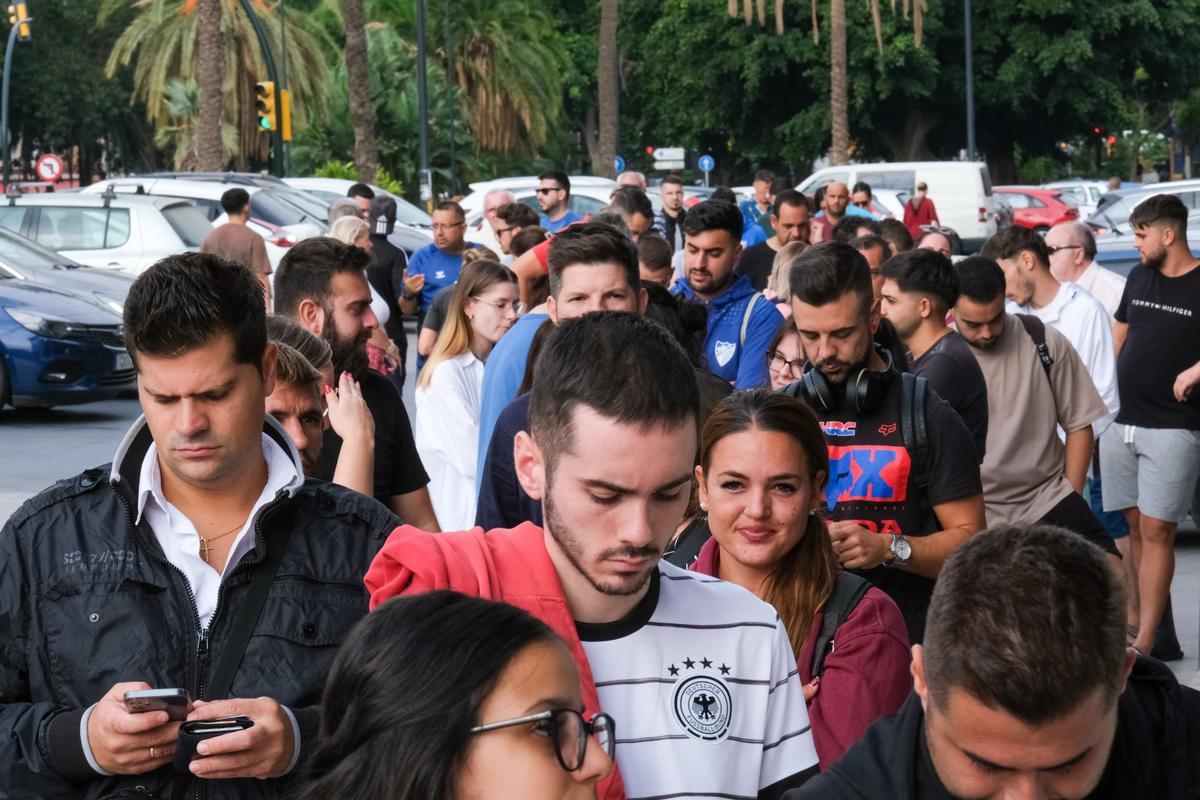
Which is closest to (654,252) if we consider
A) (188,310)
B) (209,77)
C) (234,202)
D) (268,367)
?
(268,367)

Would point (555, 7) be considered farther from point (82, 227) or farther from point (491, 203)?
point (491, 203)

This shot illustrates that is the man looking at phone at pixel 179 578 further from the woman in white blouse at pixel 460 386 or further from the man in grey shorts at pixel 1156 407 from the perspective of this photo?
the man in grey shorts at pixel 1156 407

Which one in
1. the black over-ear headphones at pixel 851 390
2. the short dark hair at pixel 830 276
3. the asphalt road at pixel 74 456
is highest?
the short dark hair at pixel 830 276

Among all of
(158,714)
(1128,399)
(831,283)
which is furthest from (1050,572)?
(1128,399)

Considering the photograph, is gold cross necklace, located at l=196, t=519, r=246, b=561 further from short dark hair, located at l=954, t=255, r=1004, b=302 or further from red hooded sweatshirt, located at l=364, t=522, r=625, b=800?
short dark hair, located at l=954, t=255, r=1004, b=302

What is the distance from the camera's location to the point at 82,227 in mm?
20344

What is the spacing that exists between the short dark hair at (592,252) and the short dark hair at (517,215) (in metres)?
7.32

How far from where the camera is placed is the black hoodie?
281cm

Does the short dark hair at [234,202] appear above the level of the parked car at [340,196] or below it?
below

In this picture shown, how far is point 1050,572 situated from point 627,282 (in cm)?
317

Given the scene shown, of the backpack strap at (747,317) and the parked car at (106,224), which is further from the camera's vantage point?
the parked car at (106,224)

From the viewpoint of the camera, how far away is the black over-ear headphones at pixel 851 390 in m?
5.04

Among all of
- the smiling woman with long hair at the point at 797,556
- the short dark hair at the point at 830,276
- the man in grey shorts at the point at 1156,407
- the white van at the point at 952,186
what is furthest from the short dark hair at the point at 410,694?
the white van at the point at 952,186

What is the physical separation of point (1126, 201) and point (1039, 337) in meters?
18.8
